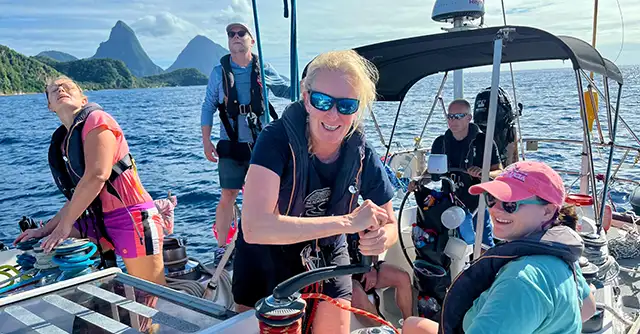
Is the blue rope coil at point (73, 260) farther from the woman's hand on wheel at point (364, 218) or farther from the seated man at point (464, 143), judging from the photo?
the seated man at point (464, 143)

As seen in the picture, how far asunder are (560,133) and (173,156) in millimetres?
11858

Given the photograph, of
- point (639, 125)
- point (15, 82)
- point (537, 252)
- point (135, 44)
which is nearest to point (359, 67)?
point (537, 252)

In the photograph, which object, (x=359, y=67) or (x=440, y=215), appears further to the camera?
(x=440, y=215)

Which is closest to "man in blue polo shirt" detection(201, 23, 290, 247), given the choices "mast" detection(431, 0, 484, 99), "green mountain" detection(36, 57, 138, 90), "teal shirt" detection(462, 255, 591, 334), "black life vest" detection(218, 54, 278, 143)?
"black life vest" detection(218, 54, 278, 143)

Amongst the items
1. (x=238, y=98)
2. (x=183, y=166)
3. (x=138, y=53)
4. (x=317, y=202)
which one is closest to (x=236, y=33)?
(x=238, y=98)

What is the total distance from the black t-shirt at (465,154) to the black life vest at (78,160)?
252cm

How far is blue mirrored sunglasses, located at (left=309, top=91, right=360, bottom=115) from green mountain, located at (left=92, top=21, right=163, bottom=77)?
187 metres

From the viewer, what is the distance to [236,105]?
405 centimetres

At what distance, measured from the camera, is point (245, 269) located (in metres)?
2.04

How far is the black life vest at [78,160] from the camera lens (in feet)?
8.92

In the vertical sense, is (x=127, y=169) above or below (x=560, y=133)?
above

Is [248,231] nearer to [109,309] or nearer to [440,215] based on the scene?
[109,309]

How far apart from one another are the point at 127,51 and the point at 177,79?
8415 cm

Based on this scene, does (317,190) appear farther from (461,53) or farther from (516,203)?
(461,53)
